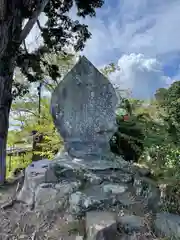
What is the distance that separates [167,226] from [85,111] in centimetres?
169

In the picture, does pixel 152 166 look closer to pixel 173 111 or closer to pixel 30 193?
pixel 173 111

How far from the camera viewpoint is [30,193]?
3080mm

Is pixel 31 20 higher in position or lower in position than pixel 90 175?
higher

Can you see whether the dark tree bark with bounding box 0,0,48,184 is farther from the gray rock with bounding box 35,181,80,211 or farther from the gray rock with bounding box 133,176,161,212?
the gray rock with bounding box 133,176,161,212

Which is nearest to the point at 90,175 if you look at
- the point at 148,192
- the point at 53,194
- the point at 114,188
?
the point at 114,188

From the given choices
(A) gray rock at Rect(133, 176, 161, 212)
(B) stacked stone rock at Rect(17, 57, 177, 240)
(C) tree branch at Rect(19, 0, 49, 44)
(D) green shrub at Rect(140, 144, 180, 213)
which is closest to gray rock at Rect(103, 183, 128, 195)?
(B) stacked stone rock at Rect(17, 57, 177, 240)

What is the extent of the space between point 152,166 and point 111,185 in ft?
4.87

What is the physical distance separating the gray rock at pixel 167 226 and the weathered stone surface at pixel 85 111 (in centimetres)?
115

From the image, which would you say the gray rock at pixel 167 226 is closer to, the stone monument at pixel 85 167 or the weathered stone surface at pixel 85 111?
the stone monument at pixel 85 167

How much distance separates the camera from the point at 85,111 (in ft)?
11.3

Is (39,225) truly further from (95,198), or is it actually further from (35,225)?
(95,198)

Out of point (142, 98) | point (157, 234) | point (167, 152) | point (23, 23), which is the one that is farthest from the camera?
point (142, 98)

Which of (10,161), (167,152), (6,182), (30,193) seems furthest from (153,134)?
(10,161)

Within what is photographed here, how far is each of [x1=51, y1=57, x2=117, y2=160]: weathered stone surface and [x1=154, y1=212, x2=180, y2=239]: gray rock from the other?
1146mm
